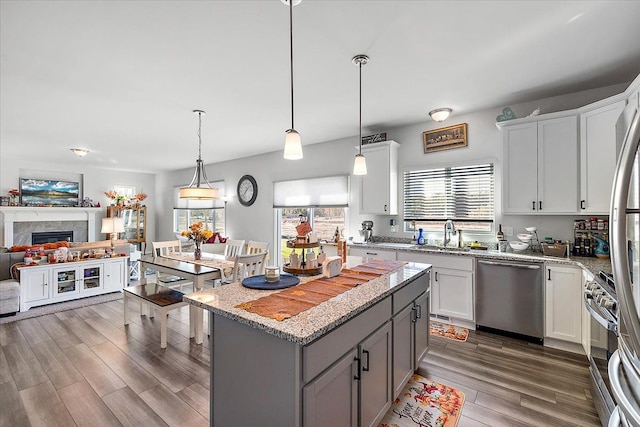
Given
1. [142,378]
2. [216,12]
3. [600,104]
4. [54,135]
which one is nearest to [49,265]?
[54,135]

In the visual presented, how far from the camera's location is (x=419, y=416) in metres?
1.98

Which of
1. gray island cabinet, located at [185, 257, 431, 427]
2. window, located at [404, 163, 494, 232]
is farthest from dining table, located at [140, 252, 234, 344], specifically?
window, located at [404, 163, 494, 232]

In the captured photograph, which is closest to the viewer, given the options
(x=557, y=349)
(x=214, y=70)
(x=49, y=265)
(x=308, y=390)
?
(x=308, y=390)

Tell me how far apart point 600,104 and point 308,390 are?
3491 millimetres

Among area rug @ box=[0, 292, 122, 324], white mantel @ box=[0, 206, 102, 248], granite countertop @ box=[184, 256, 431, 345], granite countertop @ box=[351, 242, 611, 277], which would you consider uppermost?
white mantel @ box=[0, 206, 102, 248]

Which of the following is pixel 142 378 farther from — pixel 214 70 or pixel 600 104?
pixel 600 104

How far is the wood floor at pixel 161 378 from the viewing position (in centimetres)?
198

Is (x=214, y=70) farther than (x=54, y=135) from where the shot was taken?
No

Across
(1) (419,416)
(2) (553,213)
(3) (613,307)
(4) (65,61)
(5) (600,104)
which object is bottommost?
(1) (419,416)

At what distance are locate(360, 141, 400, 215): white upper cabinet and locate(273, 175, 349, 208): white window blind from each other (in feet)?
1.67

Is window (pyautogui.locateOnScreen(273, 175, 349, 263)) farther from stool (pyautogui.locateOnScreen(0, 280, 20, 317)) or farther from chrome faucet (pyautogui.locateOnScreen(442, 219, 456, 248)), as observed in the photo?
stool (pyautogui.locateOnScreen(0, 280, 20, 317))

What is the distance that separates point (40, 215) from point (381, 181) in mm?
7650

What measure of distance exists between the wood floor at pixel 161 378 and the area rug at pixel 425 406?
0.07 meters

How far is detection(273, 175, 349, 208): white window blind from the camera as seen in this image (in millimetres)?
4828
